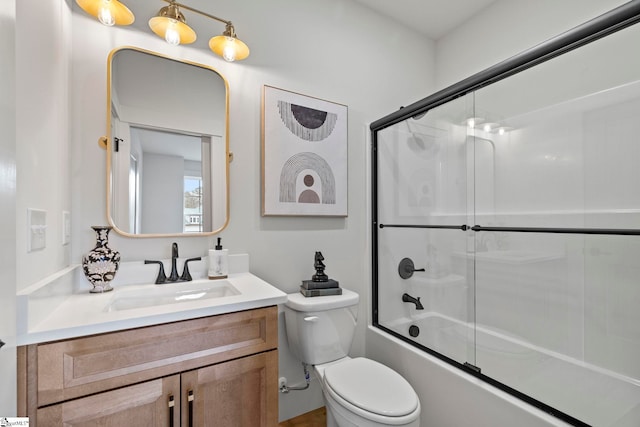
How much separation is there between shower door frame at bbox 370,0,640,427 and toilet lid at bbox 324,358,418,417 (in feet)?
1.26

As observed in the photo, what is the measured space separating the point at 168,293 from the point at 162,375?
0.44 meters

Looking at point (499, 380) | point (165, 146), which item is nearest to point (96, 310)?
point (165, 146)

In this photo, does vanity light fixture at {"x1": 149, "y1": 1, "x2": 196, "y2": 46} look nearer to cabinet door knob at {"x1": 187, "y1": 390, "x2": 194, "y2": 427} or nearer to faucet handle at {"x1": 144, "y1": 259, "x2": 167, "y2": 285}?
faucet handle at {"x1": 144, "y1": 259, "x2": 167, "y2": 285}

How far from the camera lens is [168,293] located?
126cm

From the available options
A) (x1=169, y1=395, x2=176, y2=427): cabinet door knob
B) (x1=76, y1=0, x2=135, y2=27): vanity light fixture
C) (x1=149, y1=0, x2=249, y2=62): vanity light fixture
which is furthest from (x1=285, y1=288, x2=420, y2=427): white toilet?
(x1=76, y1=0, x2=135, y2=27): vanity light fixture

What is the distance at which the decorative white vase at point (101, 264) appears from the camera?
1144 mm

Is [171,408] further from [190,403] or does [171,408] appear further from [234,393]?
[234,393]

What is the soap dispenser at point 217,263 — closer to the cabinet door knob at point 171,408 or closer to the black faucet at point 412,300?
the cabinet door knob at point 171,408

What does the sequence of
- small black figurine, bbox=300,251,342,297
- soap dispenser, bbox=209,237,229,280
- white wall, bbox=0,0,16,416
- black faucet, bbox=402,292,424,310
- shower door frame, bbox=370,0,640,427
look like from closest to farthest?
1. white wall, bbox=0,0,16,416
2. shower door frame, bbox=370,0,640,427
3. soap dispenser, bbox=209,237,229,280
4. small black figurine, bbox=300,251,342,297
5. black faucet, bbox=402,292,424,310

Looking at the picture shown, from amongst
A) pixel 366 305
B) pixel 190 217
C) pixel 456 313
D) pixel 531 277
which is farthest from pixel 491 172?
pixel 190 217

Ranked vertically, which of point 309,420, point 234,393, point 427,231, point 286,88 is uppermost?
point 286,88

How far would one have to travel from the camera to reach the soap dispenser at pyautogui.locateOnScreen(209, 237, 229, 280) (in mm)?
1384

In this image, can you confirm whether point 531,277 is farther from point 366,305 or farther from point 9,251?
point 9,251

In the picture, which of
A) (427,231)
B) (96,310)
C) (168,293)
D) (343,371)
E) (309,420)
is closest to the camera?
(96,310)
